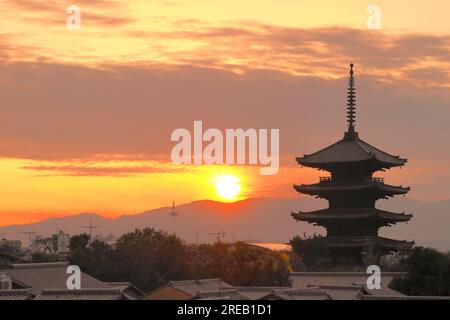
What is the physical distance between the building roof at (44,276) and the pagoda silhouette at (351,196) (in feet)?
109

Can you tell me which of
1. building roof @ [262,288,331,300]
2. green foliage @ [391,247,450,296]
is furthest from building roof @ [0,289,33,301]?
green foliage @ [391,247,450,296]

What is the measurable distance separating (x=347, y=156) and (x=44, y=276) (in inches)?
1541

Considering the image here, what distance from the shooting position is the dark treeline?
9038 cm

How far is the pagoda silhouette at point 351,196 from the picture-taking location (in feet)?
335

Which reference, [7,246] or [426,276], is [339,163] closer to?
[426,276]

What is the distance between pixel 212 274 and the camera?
307ft

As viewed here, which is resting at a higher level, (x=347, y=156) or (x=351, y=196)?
(x=347, y=156)

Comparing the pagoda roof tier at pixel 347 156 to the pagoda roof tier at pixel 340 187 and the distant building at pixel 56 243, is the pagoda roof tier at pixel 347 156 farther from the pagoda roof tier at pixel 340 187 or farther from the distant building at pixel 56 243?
the distant building at pixel 56 243

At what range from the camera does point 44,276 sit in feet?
235

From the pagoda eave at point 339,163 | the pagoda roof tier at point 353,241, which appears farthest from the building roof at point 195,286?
the pagoda eave at point 339,163

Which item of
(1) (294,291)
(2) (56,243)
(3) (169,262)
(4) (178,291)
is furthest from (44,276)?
(2) (56,243)

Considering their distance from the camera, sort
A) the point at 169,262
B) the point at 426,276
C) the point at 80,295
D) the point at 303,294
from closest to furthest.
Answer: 1. the point at 80,295
2. the point at 303,294
3. the point at 426,276
4. the point at 169,262
